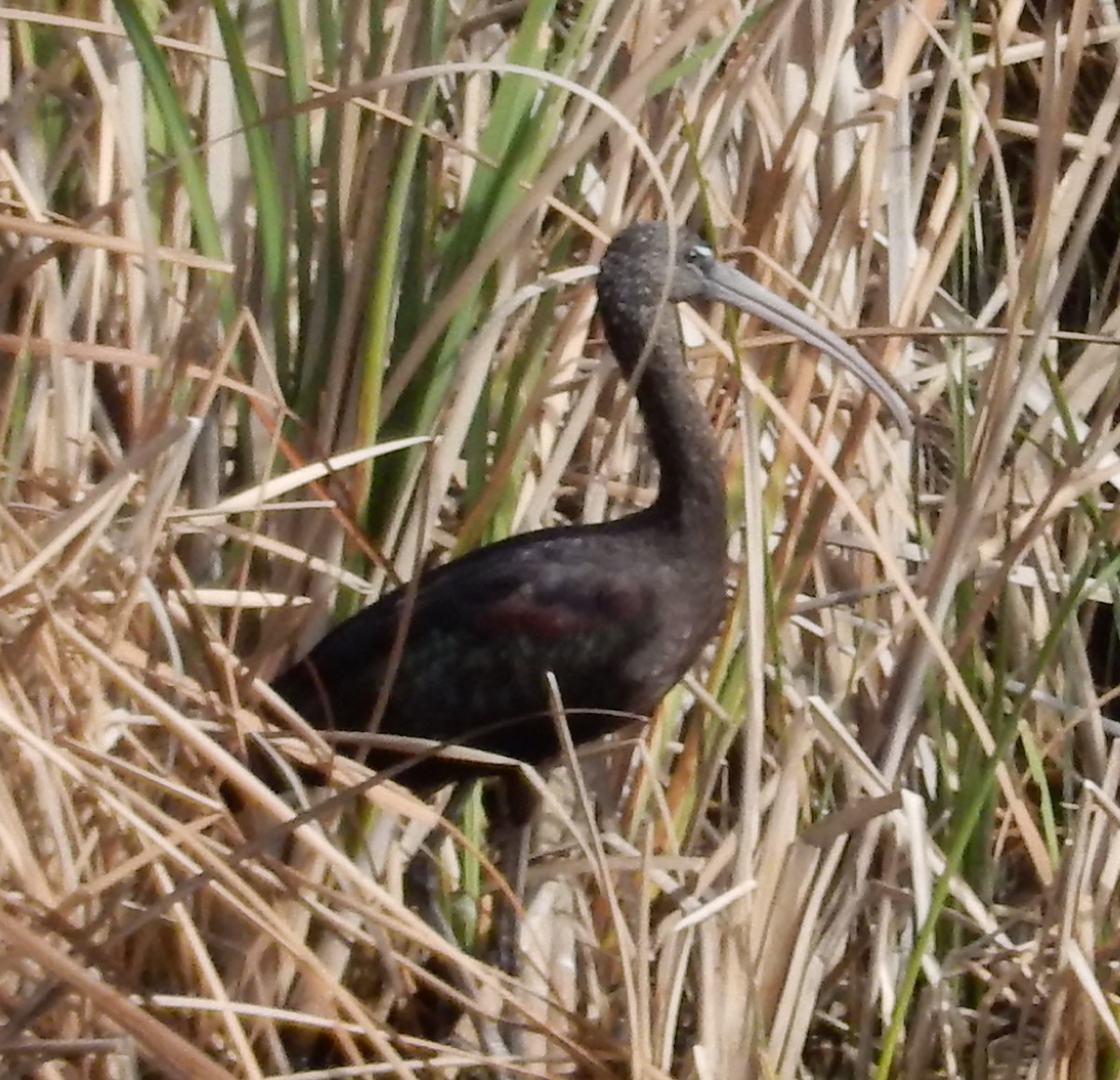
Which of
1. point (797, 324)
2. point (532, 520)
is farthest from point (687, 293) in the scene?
point (532, 520)

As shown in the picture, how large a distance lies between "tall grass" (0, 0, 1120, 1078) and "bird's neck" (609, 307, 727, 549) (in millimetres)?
38

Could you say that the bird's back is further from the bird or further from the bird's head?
the bird's head

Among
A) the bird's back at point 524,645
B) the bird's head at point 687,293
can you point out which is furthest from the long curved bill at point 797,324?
the bird's back at point 524,645

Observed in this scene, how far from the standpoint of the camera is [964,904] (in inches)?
45.4

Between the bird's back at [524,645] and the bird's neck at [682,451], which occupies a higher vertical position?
the bird's neck at [682,451]

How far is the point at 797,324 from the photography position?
1165 mm

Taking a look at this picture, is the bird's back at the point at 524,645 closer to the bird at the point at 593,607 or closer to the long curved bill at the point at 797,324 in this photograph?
the bird at the point at 593,607

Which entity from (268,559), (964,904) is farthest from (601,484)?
(964,904)

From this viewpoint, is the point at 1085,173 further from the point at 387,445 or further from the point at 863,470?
the point at 387,445

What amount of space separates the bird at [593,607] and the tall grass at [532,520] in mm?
31

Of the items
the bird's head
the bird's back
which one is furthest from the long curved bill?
the bird's back

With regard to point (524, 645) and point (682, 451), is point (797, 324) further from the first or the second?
point (524, 645)

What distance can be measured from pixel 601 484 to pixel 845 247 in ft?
0.78

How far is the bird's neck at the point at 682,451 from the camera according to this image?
119cm
